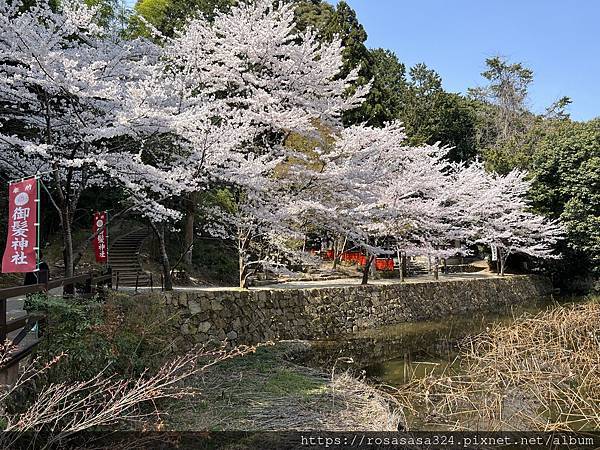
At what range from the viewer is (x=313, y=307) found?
14.3m

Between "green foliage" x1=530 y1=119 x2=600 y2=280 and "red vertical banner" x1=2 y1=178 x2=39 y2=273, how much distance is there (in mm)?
24200

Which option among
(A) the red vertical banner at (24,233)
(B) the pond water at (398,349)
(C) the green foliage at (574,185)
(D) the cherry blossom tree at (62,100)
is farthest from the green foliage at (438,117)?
(A) the red vertical banner at (24,233)

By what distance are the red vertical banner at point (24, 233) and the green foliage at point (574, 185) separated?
24.2 m

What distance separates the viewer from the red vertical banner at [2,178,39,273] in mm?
6926

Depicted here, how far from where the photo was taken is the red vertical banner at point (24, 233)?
273 inches

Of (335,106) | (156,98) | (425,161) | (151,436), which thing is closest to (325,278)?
(425,161)

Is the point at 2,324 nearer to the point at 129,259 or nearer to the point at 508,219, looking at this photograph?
the point at 129,259

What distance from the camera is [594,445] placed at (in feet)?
20.1

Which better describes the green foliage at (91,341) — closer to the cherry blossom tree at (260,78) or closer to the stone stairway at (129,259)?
the cherry blossom tree at (260,78)

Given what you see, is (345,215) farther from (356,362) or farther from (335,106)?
(356,362)

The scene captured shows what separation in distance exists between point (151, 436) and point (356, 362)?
248 inches

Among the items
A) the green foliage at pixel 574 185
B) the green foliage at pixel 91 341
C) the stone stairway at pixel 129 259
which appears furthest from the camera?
the green foliage at pixel 574 185

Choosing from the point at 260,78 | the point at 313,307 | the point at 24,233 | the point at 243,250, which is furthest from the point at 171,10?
the point at 24,233

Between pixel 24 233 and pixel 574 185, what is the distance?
25089 mm
